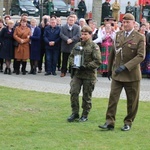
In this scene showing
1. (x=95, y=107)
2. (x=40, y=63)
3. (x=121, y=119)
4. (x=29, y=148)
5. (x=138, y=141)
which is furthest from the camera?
(x=40, y=63)

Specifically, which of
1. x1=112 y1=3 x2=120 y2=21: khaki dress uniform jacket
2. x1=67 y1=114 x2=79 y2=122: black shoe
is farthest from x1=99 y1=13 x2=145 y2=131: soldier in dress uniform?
x1=112 y1=3 x2=120 y2=21: khaki dress uniform jacket

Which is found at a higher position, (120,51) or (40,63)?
(120,51)

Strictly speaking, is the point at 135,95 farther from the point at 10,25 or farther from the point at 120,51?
the point at 10,25

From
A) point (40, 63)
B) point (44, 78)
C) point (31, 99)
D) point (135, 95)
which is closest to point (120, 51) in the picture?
point (135, 95)

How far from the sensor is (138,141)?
9422 mm

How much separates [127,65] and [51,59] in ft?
28.5

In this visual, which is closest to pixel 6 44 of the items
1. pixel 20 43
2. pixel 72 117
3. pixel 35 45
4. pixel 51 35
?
pixel 20 43

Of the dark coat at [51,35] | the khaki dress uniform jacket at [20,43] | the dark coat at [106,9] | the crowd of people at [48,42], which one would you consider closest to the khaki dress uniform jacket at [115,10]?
the dark coat at [106,9]

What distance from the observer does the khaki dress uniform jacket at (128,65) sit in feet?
32.2

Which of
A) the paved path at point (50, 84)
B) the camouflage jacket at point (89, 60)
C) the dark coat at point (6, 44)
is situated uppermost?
the camouflage jacket at point (89, 60)

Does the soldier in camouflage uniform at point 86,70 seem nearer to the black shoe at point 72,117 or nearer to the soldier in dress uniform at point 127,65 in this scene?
the black shoe at point 72,117

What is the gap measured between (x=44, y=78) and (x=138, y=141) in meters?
8.31

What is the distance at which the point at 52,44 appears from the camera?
17.9m

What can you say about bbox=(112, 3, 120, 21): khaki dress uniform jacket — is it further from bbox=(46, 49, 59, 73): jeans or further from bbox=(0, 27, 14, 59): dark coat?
bbox=(0, 27, 14, 59): dark coat
